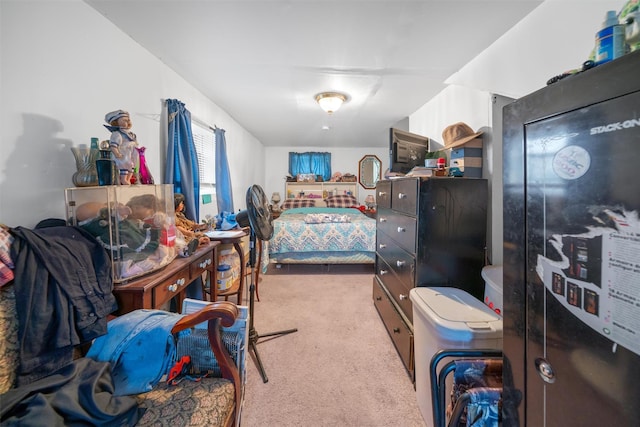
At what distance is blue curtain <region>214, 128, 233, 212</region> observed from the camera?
3.18 metres

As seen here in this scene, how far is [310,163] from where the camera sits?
6242 millimetres

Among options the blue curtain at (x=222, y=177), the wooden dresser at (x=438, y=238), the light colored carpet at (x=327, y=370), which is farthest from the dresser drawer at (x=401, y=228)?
the blue curtain at (x=222, y=177)

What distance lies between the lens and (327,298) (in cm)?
279

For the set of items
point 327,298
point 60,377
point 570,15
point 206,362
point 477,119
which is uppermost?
point 570,15

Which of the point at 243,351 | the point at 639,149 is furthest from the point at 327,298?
the point at 639,149

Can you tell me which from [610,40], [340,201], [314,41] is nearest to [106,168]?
[314,41]

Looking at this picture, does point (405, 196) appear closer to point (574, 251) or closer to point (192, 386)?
point (574, 251)

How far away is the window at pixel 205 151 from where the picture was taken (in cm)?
286

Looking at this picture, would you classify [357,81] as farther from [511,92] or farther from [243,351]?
[243,351]

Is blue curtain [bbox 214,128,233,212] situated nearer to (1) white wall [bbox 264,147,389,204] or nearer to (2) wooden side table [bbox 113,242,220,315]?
(2) wooden side table [bbox 113,242,220,315]

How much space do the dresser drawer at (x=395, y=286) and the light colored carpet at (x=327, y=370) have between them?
39cm

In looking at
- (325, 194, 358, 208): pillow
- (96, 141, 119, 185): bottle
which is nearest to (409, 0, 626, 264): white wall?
(96, 141, 119, 185): bottle

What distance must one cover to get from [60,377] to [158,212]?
2.71 ft

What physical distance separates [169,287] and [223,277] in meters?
1.06
